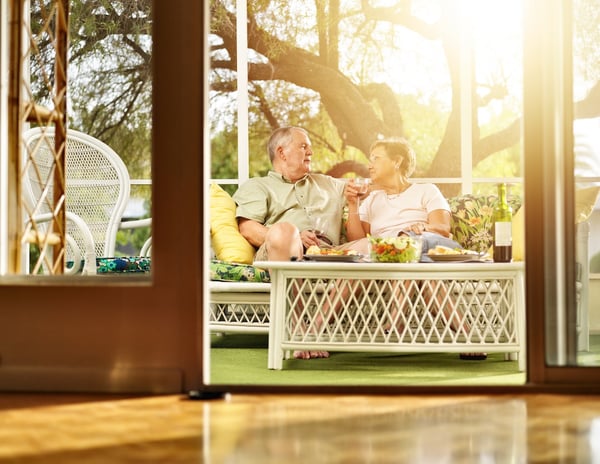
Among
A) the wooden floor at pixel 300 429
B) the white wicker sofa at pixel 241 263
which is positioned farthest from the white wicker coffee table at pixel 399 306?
the wooden floor at pixel 300 429

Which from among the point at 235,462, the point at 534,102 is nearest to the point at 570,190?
Result: the point at 534,102

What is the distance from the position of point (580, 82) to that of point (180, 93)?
1504 mm

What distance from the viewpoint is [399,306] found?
4242mm

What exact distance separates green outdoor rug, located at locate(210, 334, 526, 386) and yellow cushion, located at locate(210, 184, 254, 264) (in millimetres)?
481

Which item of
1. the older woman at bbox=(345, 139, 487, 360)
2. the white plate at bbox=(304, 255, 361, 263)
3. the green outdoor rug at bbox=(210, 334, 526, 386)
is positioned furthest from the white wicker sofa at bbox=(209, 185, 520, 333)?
the white plate at bbox=(304, 255, 361, 263)

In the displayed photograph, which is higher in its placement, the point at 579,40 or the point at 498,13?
the point at 498,13

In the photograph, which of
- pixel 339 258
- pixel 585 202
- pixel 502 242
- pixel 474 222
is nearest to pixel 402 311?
pixel 339 258

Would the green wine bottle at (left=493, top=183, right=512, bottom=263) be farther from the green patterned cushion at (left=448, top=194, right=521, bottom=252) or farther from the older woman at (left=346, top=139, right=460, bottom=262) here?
the green patterned cushion at (left=448, top=194, right=521, bottom=252)

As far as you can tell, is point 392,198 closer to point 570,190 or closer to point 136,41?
point 570,190

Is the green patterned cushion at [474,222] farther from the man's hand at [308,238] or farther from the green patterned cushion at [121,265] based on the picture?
the green patterned cushion at [121,265]

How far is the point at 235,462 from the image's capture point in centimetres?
233

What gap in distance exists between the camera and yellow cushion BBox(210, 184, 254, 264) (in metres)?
5.27

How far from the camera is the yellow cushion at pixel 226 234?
17.3 ft

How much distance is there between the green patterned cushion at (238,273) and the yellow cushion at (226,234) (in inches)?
8.1
